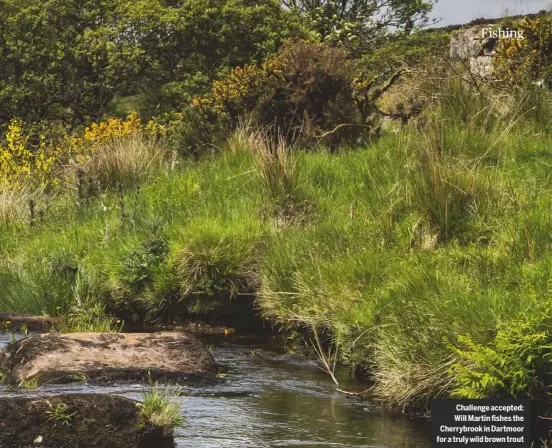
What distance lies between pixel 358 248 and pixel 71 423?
3935 millimetres

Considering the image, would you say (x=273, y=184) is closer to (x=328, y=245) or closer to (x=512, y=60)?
(x=328, y=245)

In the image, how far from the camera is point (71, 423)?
18.6 ft

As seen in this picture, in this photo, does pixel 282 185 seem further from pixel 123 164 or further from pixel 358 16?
pixel 358 16

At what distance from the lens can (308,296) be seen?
8.54m

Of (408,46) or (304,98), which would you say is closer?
(304,98)

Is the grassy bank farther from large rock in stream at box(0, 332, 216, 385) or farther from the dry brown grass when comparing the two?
large rock in stream at box(0, 332, 216, 385)

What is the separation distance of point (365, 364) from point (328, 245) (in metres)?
1.79

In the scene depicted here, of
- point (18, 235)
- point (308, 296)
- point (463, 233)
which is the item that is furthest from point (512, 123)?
point (18, 235)

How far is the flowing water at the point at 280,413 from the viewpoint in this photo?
604cm

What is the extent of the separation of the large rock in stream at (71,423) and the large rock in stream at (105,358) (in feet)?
4.40

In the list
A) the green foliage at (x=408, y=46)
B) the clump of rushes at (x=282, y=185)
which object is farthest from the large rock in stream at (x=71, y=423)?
the green foliage at (x=408, y=46)

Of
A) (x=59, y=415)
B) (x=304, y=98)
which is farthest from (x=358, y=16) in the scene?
(x=59, y=415)

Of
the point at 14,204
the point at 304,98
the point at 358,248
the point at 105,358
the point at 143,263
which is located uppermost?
the point at 304,98

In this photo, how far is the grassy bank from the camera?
6.58 m
